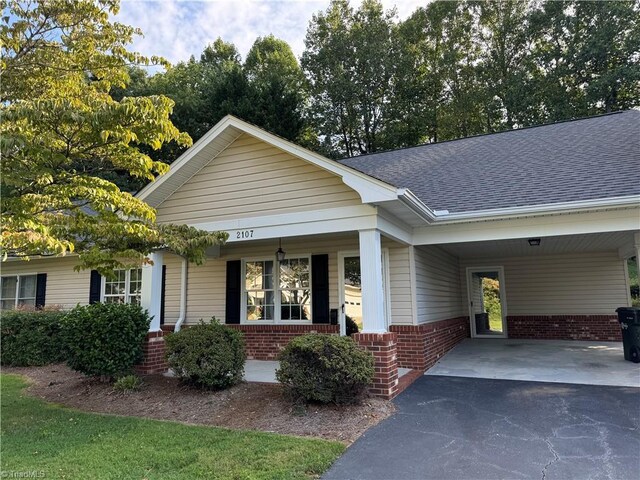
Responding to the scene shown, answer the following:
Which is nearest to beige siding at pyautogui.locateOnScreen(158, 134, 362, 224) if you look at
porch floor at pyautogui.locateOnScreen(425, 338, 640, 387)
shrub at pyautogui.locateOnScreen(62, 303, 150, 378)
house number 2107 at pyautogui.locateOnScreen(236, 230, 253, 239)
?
house number 2107 at pyautogui.locateOnScreen(236, 230, 253, 239)

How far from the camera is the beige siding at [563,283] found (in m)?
11.6

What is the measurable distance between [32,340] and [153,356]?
13.3 ft

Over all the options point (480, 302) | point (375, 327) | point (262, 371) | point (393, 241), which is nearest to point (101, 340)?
point (262, 371)

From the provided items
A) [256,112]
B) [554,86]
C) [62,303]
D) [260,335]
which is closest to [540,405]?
[260,335]

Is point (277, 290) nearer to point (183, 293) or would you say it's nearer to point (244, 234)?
point (244, 234)

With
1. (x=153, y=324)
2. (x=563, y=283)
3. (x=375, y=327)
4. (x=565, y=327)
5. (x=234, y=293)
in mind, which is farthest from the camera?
(x=563, y=283)

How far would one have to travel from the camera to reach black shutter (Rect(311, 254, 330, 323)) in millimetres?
8953

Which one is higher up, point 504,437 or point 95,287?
point 95,287

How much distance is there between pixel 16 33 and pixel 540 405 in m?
8.87

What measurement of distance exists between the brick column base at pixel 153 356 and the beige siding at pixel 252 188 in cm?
233

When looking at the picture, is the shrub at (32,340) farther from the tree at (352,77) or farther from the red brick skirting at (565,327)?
the tree at (352,77)

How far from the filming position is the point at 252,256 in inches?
386

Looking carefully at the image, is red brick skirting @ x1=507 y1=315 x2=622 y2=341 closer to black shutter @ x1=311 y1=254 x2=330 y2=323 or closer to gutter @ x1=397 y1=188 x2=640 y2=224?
gutter @ x1=397 y1=188 x2=640 y2=224

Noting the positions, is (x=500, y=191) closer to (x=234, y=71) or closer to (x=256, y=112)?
(x=256, y=112)
